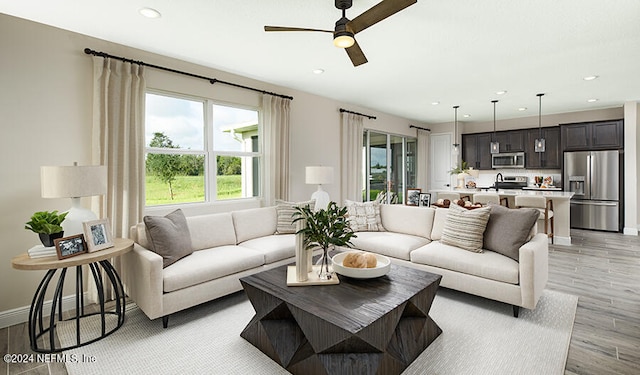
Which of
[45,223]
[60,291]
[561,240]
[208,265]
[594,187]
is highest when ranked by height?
[594,187]

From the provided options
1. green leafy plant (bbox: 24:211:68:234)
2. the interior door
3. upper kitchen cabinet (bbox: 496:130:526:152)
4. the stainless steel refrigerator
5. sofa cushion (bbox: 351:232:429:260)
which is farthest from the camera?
the interior door

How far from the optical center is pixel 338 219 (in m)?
2.30

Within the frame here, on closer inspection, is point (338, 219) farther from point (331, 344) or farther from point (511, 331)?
point (511, 331)

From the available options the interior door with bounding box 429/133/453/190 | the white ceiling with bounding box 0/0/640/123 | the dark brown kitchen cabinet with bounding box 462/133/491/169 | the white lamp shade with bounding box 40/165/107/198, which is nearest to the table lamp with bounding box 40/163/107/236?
the white lamp shade with bounding box 40/165/107/198

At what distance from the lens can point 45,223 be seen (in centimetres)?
237

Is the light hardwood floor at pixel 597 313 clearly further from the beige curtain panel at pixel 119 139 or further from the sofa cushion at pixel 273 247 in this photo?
the sofa cushion at pixel 273 247

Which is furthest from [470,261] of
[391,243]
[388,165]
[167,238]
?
[388,165]

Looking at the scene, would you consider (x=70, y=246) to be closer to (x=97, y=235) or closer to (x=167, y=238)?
(x=97, y=235)

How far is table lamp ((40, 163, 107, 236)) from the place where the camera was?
2363 mm

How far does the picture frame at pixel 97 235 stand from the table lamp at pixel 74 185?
0.28ft

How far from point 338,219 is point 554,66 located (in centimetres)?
372

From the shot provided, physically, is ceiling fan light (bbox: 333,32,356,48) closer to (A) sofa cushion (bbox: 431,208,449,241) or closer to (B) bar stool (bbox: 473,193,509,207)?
(A) sofa cushion (bbox: 431,208,449,241)

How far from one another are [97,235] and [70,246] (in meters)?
0.20

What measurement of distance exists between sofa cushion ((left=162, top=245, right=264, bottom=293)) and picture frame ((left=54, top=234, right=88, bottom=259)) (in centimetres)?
63
